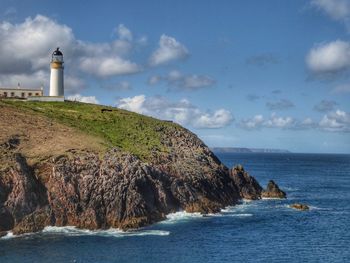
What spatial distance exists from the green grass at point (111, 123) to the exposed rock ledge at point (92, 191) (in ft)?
29.8

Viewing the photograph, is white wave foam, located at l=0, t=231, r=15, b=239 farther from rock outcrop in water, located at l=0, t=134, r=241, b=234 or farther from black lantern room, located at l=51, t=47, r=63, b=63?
black lantern room, located at l=51, t=47, r=63, b=63

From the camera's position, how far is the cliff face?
267 feet

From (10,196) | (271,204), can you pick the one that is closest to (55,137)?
(10,196)

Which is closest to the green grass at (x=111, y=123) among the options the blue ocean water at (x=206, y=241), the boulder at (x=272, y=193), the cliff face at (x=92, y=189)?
the cliff face at (x=92, y=189)

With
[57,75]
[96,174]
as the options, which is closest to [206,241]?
[96,174]

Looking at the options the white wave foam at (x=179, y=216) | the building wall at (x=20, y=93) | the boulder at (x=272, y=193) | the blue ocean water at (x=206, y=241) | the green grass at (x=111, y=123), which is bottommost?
the blue ocean water at (x=206, y=241)

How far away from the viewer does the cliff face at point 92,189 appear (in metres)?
81.4

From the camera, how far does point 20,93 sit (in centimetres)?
13612

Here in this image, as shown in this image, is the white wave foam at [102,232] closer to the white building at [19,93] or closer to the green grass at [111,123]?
the green grass at [111,123]

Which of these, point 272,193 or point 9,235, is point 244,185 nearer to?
point 272,193

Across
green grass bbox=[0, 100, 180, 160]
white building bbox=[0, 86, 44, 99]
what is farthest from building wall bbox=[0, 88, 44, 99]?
green grass bbox=[0, 100, 180, 160]

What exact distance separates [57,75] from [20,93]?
13.4 meters

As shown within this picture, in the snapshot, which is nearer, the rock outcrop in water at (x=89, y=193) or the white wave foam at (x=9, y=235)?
the white wave foam at (x=9, y=235)

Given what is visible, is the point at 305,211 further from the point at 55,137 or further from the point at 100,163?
the point at 55,137
